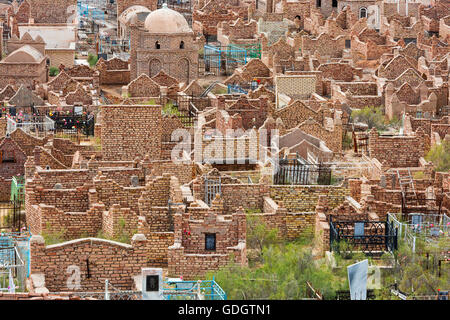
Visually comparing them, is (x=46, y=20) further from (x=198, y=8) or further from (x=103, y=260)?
(x=103, y=260)

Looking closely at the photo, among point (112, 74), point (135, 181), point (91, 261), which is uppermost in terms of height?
point (112, 74)

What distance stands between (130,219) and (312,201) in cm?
641

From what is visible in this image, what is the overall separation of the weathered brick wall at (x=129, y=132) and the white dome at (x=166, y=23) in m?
18.2

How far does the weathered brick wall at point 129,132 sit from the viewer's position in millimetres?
51812

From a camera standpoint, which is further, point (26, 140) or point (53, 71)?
point (53, 71)

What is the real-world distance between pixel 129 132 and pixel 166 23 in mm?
19018

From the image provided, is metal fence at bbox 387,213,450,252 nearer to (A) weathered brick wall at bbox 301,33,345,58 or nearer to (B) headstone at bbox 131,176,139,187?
(B) headstone at bbox 131,176,139,187

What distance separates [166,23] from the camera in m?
70.4

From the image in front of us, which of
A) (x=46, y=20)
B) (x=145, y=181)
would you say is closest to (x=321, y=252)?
(x=145, y=181)

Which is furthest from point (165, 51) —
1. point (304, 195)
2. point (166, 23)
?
point (304, 195)

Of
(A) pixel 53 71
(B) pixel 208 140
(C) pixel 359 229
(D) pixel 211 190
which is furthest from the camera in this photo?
(A) pixel 53 71

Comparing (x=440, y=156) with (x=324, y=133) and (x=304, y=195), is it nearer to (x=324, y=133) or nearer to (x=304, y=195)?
(x=324, y=133)

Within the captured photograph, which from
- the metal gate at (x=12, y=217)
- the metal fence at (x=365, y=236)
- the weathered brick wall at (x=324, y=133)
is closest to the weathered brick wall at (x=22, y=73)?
the weathered brick wall at (x=324, y=133)

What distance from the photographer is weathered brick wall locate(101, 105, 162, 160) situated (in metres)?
51.8
